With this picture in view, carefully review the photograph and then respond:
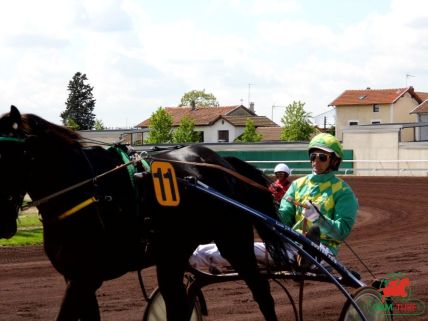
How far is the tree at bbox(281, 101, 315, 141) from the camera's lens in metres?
60.6

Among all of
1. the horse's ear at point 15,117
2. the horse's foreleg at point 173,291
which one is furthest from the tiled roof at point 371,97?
the horse's ear at point 15,117

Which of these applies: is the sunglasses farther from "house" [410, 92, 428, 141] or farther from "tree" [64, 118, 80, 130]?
"house" [410, 92, 428, 141]

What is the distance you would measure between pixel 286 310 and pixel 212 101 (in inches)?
3582

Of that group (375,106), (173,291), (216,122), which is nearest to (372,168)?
(173,291)

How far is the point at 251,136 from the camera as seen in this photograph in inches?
2405

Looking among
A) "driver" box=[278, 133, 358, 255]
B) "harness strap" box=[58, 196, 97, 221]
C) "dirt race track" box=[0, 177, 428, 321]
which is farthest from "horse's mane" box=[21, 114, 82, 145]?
"dirt race track" box=[0, 177, 428, 321]

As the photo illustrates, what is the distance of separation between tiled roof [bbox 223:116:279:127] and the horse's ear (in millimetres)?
67446

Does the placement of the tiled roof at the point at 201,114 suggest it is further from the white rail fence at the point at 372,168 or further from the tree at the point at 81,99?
the white rail fence at the point at 372,168

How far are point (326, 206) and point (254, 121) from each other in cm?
7178

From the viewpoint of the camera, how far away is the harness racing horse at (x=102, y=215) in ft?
14.7

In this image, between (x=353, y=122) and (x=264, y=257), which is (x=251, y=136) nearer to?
(x=353, y=122)

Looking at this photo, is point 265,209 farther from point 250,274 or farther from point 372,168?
point 372,168

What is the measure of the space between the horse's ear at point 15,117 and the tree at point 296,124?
2208 inches

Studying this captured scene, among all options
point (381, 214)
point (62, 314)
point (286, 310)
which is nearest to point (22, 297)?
point (286, 310)
